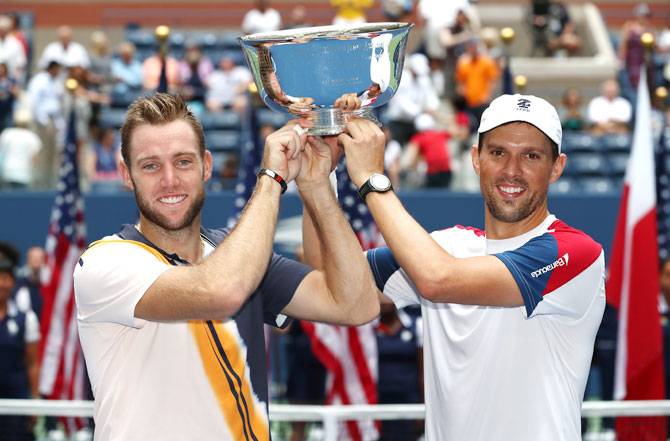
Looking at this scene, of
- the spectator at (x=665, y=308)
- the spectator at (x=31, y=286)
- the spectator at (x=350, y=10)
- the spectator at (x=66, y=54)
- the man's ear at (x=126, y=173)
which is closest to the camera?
the man's ear at (x=126, y=173)

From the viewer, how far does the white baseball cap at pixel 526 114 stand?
11.2ft

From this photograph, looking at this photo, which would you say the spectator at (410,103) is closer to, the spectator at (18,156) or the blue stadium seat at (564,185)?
the blue stadium seat at (564,185)

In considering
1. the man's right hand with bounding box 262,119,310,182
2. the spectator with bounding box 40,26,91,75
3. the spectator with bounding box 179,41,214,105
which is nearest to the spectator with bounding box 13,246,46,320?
the spectator with bounding box 179,41,214,105

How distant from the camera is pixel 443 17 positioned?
15438 millimetres

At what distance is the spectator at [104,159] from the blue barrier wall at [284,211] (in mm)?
728

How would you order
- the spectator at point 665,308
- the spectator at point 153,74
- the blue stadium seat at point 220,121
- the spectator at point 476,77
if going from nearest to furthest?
the spectator at point 665,308 → the blue stadium seat at point 220,121 → the spectator at point 476,77 → the spectator at point 153,74

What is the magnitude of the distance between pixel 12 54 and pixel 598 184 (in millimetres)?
9047

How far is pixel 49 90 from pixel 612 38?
35.3 feet

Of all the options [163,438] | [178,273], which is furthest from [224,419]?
[178,273]

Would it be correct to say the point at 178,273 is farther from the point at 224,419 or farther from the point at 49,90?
the point at 49,90

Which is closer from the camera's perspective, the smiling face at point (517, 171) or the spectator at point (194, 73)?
the smiling face at point (517, 171)

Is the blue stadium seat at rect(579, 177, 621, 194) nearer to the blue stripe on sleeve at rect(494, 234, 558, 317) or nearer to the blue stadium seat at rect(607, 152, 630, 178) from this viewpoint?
the blue stadium seat at rect(607, 152, 630, 178)

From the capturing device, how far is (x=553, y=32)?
58.0ft

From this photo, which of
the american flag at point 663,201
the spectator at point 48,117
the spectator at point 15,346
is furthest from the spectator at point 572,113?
the spectator at point 15,346
